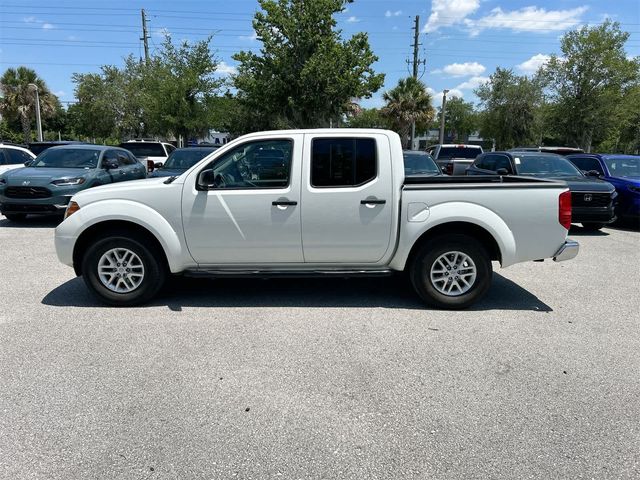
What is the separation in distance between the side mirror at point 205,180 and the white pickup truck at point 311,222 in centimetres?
2

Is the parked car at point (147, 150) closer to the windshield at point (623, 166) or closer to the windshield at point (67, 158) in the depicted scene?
the windshield at point (67, 158)

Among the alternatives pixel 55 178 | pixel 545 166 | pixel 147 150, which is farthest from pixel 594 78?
pixel 55 178

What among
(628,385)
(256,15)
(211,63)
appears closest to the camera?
(628,385)

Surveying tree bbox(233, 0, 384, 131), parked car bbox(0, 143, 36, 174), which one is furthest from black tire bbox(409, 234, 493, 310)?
tree bbox(233, 0, 384, 131)

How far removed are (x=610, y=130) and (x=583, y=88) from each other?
10.7 ft

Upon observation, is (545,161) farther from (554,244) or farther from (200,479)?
(200,479)

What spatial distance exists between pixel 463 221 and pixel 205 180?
8.88 feet

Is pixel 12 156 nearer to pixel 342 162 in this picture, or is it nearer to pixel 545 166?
pixel 342 162

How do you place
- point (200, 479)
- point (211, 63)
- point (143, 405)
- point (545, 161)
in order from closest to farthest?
point (200, 479) < point (143, 405) < point (545, 161) < point (211, 63)

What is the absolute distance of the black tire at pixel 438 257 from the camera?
199 inches

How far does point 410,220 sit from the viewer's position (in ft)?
16.3

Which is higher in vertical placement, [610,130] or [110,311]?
[610,130]

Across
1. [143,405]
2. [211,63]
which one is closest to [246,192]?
[143,405]

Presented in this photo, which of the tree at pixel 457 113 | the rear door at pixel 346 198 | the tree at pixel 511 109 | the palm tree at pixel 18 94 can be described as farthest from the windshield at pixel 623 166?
the tree at pixel 457 113
